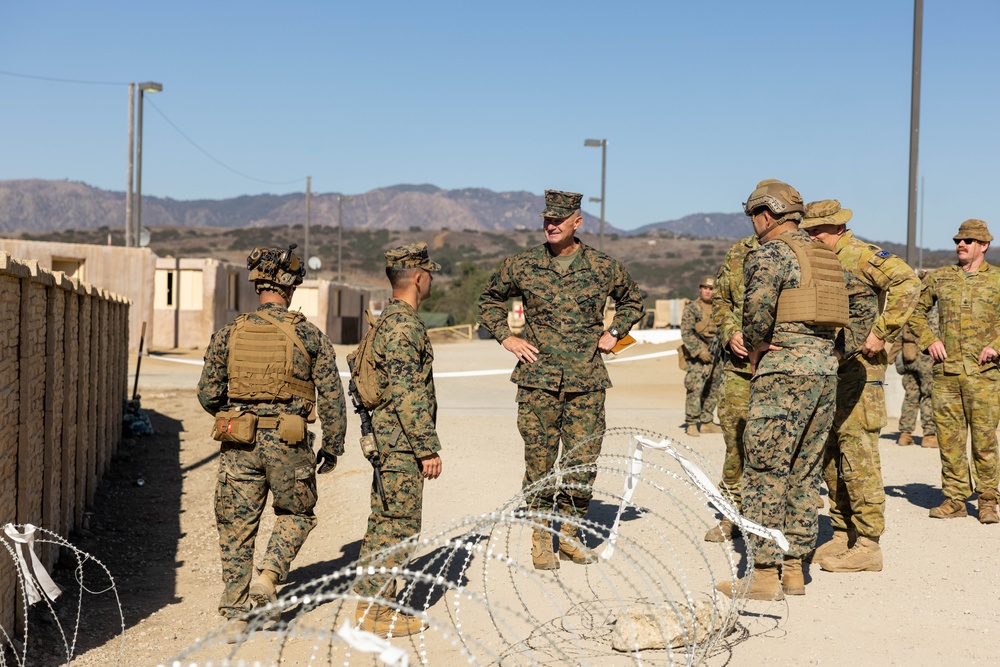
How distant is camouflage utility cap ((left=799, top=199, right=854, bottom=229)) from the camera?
618cm

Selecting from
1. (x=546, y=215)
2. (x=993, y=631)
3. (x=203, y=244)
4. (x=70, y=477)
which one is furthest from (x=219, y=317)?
(x=203, y=244)

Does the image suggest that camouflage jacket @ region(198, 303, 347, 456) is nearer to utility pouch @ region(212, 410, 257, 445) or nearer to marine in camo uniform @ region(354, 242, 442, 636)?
utility pouch @ region(212, 410, 257, 445)

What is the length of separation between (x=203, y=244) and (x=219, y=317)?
305ft

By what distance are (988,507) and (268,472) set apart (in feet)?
16.8

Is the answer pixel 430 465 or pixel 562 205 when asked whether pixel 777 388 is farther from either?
pixel 430 465

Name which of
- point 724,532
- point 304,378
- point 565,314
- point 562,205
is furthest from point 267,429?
point 724,532

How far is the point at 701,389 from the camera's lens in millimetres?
12297

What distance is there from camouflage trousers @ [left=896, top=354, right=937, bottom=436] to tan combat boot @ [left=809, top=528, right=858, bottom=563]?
5675 millimetres

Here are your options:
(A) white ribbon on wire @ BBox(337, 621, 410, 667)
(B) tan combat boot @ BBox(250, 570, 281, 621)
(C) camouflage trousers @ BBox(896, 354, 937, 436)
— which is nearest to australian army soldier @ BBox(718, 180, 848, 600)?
(B) tan combat boot @ BBox(250, 570, 281, 621)

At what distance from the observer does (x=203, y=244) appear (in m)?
117

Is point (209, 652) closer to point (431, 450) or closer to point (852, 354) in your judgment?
point (431, 450)

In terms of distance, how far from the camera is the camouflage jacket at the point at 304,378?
5.32 metres

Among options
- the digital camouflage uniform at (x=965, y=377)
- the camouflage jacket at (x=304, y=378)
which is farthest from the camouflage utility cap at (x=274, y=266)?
the digital camouflage uniform at (x=965, y=377)

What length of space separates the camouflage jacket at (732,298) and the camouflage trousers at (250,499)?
2.68m
